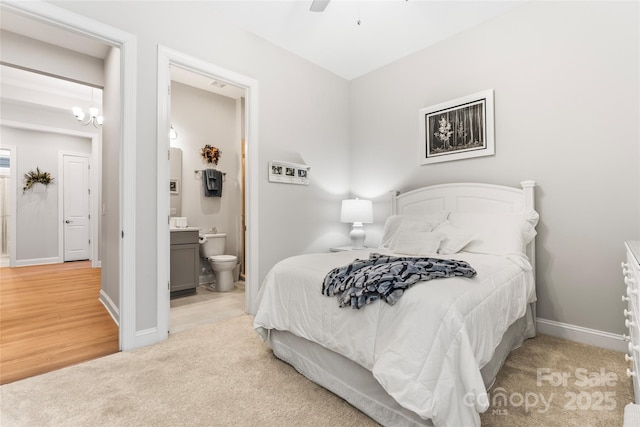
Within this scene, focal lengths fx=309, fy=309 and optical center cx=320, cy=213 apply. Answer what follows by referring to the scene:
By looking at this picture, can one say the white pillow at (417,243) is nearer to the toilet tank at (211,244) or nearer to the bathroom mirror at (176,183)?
the toilet tank at (211,244)

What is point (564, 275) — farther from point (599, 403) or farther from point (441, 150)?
point (441, 150)

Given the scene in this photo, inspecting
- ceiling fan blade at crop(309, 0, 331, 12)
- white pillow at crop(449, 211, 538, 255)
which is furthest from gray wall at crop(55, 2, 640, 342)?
ceiling fan blade at crop(309, 0, 331, 12)

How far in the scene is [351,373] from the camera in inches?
63.7

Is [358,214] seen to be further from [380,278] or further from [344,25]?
[380,278]

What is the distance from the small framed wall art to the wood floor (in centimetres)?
205

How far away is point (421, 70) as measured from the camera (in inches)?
138

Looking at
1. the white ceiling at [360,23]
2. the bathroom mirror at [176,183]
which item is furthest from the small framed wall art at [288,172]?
the bathroom mirror at [176,183]

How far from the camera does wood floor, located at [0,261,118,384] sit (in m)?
2.17

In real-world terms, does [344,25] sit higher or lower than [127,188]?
higher

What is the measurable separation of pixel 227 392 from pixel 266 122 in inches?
99.3

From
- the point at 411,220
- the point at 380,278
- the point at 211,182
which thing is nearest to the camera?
the point at 380,278

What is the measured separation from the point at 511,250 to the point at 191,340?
2593 millimetres

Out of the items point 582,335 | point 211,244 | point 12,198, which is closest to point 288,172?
point 211,244

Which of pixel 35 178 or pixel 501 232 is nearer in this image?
pixel 501 232
